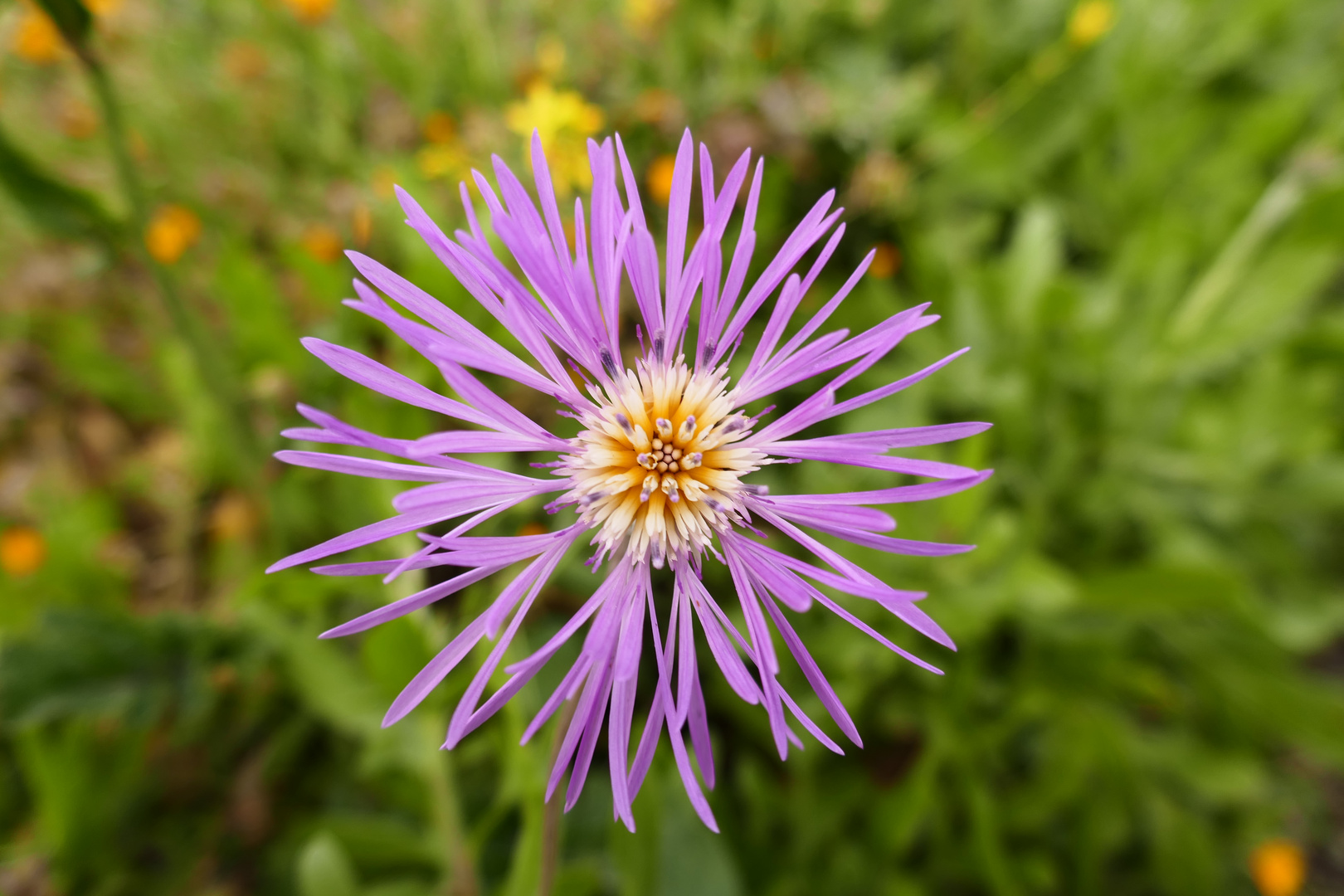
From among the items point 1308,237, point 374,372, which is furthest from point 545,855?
point 1308,237

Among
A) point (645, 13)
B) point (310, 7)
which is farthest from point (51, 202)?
point (645, 13)

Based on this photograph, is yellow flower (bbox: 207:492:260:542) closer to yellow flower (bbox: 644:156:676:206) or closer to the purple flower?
yellow flower (bbox: 644:156:676:206)

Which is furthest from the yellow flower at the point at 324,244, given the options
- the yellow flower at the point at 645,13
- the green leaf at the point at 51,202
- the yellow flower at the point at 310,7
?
the yellow flower at the point at 645,13

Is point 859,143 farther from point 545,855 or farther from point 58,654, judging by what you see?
point 58,654

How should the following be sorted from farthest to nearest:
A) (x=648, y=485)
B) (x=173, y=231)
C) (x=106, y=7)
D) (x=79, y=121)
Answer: (x=79, y=121), (x=106, y=7), (x=173, y=231), (x=648, y=485)

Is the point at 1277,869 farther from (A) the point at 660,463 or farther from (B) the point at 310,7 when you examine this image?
(B) the point at 310,7

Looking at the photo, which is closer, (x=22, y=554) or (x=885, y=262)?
(x=22, y=554)
